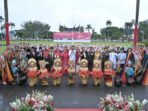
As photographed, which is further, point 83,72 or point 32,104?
point 83,72

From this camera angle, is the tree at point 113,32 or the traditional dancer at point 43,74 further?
→ the tree at point 113,32

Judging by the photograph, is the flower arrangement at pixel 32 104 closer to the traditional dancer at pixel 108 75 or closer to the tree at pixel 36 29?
the traditional dancer at pixel 108 75

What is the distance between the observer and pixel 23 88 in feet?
48.7

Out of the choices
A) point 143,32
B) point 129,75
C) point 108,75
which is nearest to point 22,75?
point 108,75

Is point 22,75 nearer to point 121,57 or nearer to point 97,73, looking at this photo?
point 97,73

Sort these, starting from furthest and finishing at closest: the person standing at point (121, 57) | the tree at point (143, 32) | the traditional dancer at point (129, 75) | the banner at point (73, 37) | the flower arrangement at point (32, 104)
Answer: the tree at point (143, 32) → the banner at point (73, 37) → the person standing at point (121, 57) → the traditional dancer at point (129, 75) → the flower arrangement at point (32, 104)

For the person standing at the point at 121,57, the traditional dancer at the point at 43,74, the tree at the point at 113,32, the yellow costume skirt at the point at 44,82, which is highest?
the tree at the point at 113,32

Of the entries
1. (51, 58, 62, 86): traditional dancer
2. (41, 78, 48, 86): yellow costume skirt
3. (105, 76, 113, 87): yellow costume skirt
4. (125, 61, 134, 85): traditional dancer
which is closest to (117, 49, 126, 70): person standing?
(125, 61, 134, 85): traditional dancer

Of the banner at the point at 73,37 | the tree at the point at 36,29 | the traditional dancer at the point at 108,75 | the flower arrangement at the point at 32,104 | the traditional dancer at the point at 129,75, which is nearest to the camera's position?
the flower arrangement at the point at 32,104

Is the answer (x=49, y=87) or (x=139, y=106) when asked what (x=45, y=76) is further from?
(x=139, y=106)

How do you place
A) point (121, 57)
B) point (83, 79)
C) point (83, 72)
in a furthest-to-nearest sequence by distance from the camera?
point (121, 57)
point (83, 79)
point (83, 72)

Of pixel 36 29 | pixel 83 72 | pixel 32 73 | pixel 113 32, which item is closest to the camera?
pixel 32 73

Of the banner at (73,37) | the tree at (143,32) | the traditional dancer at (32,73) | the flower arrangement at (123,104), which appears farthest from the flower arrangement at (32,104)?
the tree at (143,32)

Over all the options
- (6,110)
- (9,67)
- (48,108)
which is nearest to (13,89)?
(9,67)
